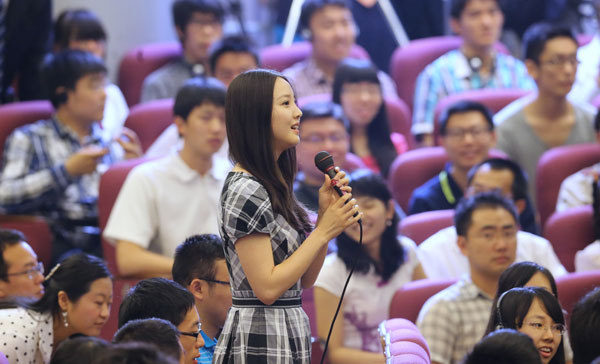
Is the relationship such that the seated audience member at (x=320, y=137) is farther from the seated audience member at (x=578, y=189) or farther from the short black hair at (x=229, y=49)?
the seated audience member at (x=578, y=189)

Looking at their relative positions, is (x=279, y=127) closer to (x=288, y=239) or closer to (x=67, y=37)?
(x=288, y=239)

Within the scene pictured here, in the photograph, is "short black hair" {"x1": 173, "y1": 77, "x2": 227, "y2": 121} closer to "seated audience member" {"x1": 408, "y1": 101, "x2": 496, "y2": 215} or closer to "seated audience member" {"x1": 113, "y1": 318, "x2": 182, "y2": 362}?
"seated audience member" {"x1": 408, "y1": 101, "x2": 496, "y2": 215}

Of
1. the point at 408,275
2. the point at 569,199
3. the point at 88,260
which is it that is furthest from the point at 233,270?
the point at 569,199

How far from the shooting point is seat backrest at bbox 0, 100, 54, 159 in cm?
283

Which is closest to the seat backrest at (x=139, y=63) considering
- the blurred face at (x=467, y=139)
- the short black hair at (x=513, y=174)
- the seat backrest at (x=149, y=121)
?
the seat backrest at (x=149, y=121)

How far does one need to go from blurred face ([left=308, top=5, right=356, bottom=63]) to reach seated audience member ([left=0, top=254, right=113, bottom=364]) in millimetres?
1677

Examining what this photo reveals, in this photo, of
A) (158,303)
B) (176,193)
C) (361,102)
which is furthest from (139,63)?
(158,303)

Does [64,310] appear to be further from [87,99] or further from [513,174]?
[513,174]

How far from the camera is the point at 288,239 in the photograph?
140 cm

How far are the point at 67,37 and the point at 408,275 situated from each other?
1.52 m

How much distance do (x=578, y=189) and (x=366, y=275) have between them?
71 centimetres

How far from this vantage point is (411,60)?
349 centimetres

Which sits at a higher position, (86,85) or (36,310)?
(86,85)

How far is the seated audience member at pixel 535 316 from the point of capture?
156cm
